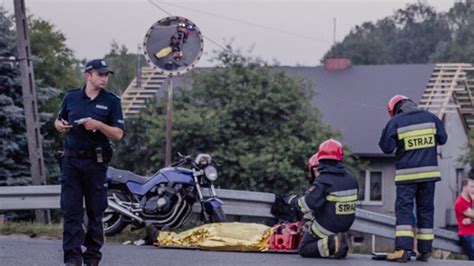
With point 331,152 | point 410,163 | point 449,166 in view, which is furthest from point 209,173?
point 449,166

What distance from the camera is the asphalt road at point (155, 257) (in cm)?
1100

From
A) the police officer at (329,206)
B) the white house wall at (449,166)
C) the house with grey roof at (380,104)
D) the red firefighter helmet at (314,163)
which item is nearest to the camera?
the police officer at (329,206)

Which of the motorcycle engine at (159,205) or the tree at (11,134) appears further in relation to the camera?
the tree at (11,134)

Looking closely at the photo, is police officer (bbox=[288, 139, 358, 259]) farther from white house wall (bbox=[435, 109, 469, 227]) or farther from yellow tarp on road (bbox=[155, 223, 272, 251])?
white house wall (bbox=[435, 109, 469, 227])

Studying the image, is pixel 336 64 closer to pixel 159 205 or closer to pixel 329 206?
pixel 159 205

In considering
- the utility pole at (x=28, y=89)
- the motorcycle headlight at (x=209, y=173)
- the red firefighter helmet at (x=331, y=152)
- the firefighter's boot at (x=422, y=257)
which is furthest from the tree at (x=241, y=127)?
the firefighter's boot at (x=422, y=257)

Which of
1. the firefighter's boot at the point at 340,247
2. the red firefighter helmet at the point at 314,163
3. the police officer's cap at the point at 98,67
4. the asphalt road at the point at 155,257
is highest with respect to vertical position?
the police officer's cap at the point at 98,67

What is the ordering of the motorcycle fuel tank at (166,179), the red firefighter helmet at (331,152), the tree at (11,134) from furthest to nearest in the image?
the tree at (11,134), the motorcycle fuel tank at (166,179), the red firefighter helmet at (331,152)

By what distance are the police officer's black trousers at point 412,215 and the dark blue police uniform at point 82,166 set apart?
378cm

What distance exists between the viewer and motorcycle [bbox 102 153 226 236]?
525 inches

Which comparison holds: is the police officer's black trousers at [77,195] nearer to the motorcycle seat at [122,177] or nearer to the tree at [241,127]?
the motorcycle seat at [122,177]

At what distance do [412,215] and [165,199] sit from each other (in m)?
3.30

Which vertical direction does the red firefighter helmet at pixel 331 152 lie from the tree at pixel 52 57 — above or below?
below

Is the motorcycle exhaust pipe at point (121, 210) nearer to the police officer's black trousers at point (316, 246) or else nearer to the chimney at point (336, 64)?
the police officer's black trousers at point (316, 246)
